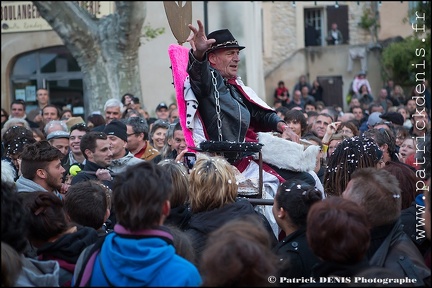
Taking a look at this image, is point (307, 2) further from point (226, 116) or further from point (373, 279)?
point (373, 279)

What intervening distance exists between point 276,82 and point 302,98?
554 centimetres

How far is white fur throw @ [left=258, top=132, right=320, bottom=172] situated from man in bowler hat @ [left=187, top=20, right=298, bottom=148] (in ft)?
0.31

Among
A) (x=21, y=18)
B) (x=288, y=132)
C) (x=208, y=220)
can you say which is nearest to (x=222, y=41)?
(x=288, y=132)

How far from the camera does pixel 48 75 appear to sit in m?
24.3

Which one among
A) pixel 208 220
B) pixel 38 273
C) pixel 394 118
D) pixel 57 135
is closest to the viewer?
pixel 38 273

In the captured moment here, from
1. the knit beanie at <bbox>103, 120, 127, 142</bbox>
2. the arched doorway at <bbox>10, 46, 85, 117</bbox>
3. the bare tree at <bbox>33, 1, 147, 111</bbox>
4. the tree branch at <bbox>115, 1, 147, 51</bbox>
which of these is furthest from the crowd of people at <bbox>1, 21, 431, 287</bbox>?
the arched doorway at <bbox>10, 46, 85, 117</bbox>

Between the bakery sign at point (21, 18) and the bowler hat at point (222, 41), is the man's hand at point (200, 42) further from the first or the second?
the bakery sign at point (21, 18)

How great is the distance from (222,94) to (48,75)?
60.4 ft

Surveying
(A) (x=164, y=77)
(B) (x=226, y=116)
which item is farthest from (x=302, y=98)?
(B) (x=226, y=116)

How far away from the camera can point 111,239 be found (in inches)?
160

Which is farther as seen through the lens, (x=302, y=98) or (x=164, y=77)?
(x=302, y=98)

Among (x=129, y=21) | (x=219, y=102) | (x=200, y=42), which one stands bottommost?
(x=219, y=102)

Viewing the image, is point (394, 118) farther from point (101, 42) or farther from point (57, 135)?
point (101, 42)

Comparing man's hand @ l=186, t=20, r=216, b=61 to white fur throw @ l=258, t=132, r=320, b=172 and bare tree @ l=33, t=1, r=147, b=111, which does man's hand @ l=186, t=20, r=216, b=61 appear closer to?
white fur throw @ l=258, t=132, r=320, b=172
